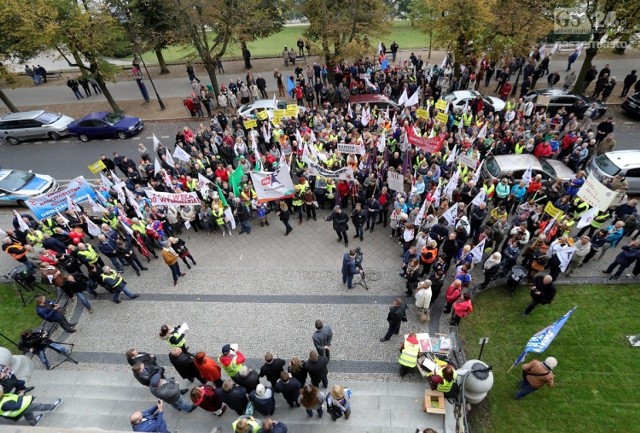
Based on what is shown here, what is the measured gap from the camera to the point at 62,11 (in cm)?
2125

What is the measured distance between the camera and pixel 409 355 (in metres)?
8.43

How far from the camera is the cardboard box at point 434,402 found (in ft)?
25.4

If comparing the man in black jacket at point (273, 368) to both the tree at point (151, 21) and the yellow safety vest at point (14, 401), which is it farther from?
the tree at point (151, 21)

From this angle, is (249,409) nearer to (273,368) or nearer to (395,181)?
(273,368)

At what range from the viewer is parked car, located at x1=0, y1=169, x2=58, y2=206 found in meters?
16.6

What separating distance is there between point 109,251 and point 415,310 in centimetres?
980

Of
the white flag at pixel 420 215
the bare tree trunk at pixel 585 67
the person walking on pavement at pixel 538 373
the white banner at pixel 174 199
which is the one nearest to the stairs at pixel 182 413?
the person walking on pavement at pixel 538 373

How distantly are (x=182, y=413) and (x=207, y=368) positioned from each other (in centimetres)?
141

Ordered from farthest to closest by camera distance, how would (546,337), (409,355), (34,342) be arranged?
(34,342), (409,355), (546,337)

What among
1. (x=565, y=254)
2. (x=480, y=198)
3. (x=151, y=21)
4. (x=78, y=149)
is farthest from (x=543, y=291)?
(x=151, y=21)

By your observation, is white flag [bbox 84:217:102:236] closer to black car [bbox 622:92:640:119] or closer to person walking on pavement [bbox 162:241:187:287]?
person walking on pavement [bbox 162:241:187:287]

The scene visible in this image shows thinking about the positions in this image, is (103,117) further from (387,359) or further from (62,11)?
(387,359)

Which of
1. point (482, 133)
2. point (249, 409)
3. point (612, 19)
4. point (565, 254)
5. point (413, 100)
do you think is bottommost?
point (249, 409)

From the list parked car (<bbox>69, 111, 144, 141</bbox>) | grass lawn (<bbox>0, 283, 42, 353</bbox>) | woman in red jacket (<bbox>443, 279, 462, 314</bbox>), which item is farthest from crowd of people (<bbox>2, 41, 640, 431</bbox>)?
parked car (<bbox>69, 111, 144, 141</bbox>)
